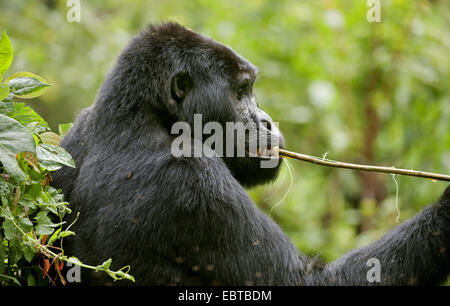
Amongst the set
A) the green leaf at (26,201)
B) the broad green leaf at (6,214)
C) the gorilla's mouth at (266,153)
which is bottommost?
the broad green leaf at (6,214)

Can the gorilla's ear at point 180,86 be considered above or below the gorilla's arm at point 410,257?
above

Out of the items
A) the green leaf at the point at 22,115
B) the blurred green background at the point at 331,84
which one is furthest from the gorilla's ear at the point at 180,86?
the blurred green background at the point at 331,84

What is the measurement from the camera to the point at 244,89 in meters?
3.41

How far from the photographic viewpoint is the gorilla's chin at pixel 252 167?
10.5 ft

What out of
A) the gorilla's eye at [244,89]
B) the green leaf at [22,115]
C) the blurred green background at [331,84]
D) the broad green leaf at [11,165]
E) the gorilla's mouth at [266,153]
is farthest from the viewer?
the blurred green background at [331,84]

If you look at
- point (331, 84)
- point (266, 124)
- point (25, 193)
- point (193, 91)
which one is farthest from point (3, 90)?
point (331, 84)

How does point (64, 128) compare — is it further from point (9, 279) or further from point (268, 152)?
point (268, 152)

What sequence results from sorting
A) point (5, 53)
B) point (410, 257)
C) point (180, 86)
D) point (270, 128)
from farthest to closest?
point (270, 128) → point (180, 86) → point (410, 257) → point (5, 53)

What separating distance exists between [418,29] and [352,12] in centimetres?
99

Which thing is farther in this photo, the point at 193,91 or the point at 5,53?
the point at 193,91

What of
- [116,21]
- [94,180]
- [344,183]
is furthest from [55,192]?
[116,21]

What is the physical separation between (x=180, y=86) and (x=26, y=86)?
2.93ft

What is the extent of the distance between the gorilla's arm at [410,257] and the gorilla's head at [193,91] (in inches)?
29.3

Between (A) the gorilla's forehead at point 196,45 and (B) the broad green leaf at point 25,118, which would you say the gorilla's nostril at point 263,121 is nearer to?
(A) the gorilla's forehead at point 196,45
